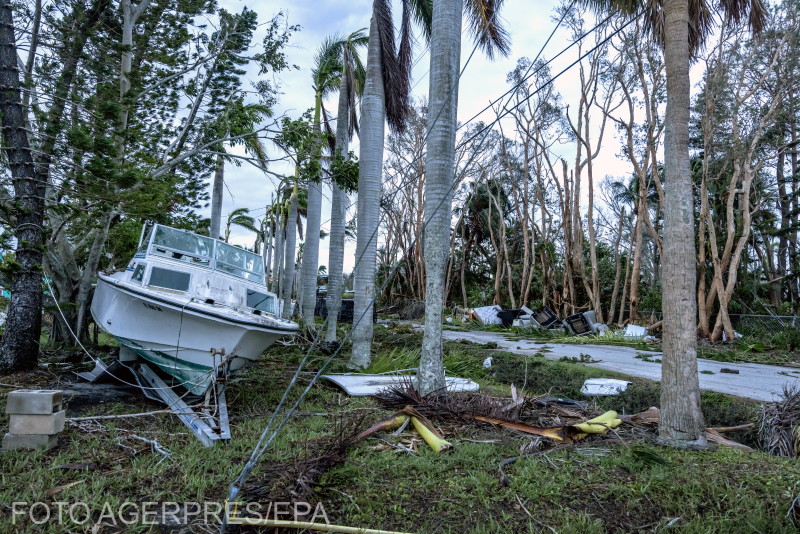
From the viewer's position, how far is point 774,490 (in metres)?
3.64

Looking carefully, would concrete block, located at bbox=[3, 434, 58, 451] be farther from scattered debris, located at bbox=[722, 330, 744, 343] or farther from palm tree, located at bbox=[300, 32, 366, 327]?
scattered debris, located at bbox=[722, 330, 744, 343]

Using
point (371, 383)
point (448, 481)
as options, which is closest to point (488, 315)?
point (371, 383)

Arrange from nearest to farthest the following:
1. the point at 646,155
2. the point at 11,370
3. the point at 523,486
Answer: the point at 523,486 < the point at 11,370 < the point at 646,155

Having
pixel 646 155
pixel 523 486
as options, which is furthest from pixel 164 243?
pixel 646 155

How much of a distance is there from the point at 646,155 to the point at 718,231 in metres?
4.39

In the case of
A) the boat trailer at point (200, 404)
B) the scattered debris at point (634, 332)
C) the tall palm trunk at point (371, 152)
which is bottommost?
the boat trailer at point (200, 404)

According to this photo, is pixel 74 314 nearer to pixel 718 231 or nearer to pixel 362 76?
pixel 362 76

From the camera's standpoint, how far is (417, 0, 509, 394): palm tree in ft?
21.8

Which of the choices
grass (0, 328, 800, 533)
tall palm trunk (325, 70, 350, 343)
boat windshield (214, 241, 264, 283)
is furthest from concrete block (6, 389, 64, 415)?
tall palm trunk (325, 70, 350, 343)


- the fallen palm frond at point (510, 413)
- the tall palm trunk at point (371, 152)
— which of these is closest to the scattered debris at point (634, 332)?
the tall palm trunk at point (371, 152)

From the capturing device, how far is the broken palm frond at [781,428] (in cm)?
490

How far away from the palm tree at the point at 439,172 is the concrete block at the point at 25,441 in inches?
159

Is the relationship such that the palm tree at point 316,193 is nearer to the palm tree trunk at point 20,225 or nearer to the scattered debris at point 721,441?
the palm tree trunk at point 20,225

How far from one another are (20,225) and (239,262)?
11.0 ft
